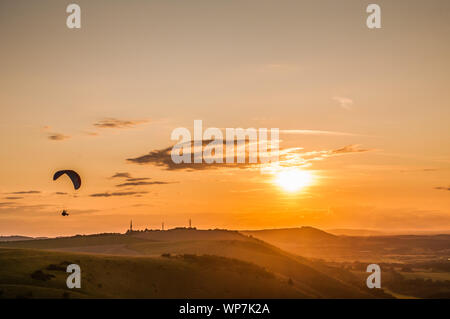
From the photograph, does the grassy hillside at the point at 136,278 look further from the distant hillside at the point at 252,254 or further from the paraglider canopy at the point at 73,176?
the distant hillside at the point at 252,254

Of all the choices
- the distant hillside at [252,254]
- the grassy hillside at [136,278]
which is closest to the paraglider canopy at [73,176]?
the grassy hillside at [136,278]

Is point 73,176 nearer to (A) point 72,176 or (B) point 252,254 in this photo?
(A) point 72,176

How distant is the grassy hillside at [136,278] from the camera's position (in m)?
65.3

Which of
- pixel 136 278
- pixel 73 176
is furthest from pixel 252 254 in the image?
pixel 73 176

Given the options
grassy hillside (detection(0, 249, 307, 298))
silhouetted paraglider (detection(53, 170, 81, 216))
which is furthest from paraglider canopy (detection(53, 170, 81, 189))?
grassy hillside (detection(0, 249, 307, 298))

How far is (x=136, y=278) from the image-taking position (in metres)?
78.1

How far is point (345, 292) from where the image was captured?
117312mm

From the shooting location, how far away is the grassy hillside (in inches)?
2571

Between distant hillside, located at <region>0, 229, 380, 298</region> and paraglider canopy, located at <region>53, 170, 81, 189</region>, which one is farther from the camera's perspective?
distant hillside, located at <region>0, 229, 380, 298</region>

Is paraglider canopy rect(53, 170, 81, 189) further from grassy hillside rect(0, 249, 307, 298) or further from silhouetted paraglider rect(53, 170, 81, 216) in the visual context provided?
grassy hillside rect(0, 249, 307, 298)

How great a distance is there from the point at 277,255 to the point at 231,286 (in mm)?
71992
